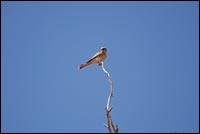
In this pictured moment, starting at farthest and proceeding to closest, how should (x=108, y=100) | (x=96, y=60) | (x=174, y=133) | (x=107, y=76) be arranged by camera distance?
(x=174, y=133)
(x=96, y=60)
(x=107, y=76)
(x=108, y=100)

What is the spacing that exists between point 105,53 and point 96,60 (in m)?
0.72

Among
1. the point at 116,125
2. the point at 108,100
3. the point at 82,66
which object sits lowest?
the point at 116,125

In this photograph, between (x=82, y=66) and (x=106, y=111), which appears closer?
(x=106, y=111)

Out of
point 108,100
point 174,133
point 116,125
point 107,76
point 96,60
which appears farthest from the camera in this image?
point 174,133

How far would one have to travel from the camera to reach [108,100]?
22.7 ft

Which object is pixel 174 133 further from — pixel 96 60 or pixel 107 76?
pixel 107 76

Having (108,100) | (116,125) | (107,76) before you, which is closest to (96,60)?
(107,76)

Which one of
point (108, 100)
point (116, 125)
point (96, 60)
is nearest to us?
point (116, 125)

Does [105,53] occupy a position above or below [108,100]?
above

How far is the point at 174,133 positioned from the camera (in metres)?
14.6

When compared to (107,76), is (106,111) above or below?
below

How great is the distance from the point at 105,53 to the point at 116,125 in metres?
5.87

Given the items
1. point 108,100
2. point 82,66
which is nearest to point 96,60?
point 82,66

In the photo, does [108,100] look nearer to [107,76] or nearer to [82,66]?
[107,76]
